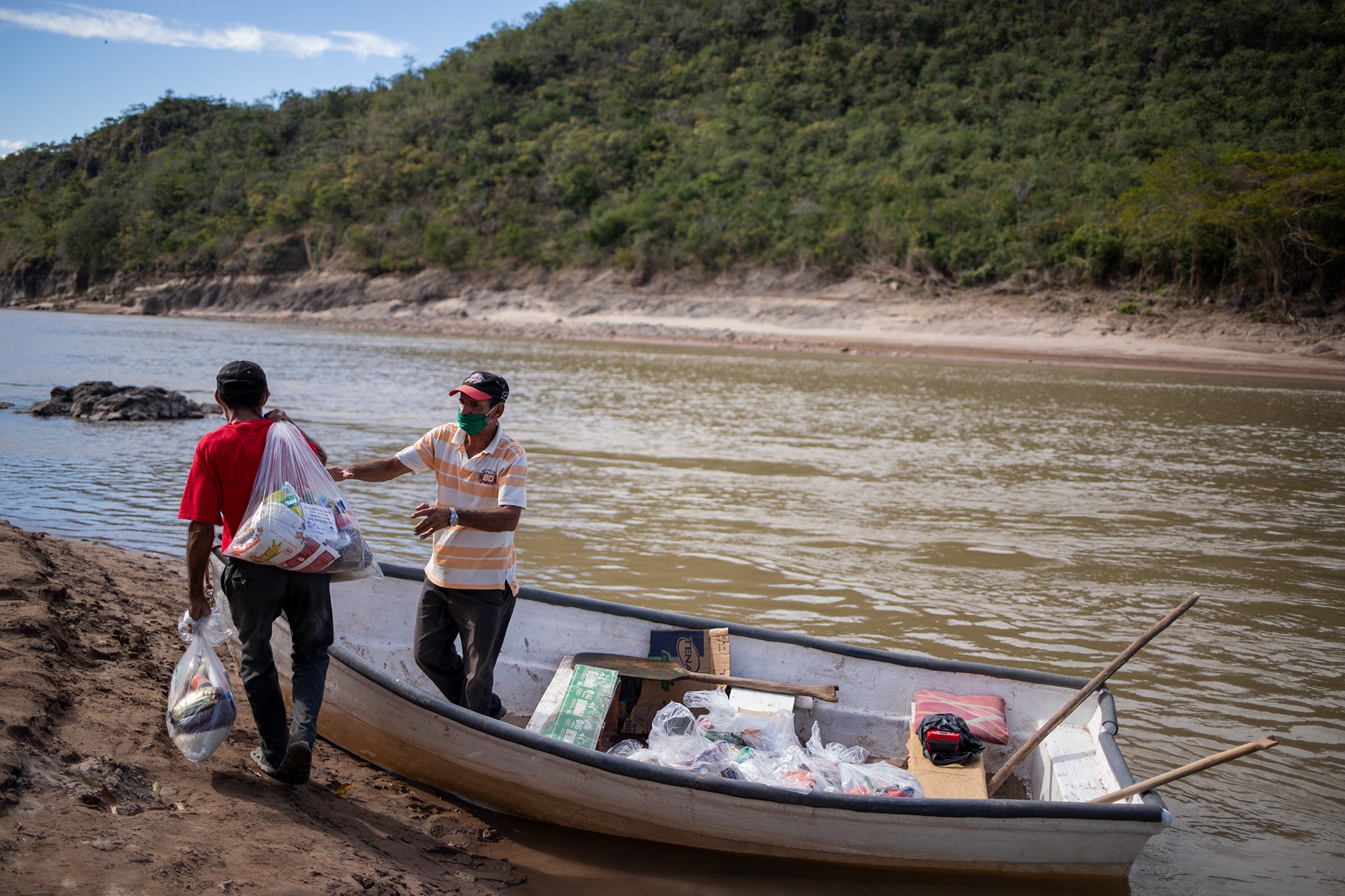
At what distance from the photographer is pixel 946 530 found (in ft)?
29.7

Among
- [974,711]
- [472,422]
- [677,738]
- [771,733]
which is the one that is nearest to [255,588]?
[472,422]

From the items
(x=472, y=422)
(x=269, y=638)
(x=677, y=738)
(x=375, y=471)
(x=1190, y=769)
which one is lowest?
(x=677, y=738)

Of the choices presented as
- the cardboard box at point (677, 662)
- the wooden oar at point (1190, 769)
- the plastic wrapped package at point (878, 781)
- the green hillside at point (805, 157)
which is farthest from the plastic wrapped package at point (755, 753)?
the green hillside at point (805, 157)

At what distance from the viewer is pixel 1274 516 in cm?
976

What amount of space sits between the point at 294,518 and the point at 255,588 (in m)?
0.29

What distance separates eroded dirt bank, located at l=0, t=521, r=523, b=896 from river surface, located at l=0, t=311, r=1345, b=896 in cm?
49

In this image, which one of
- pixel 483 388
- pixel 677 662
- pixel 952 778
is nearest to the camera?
pixel 483 388

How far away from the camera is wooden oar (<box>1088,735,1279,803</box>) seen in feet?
10.0

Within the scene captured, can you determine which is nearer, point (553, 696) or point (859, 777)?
point (859, 777)

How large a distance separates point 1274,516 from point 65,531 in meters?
11.6

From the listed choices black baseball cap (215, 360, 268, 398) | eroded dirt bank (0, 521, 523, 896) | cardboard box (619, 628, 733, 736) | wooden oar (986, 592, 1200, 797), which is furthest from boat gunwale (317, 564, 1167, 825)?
black baseball cap (215, 360, 268, 398)

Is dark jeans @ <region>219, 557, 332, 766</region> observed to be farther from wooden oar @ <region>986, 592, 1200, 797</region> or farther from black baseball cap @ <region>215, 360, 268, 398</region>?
wooden oar @ <region>986, 592, 1200, 797</region>

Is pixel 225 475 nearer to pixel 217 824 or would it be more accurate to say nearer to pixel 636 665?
pixel 217 824

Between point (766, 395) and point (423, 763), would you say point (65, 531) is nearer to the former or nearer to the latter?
point (423, 763)
